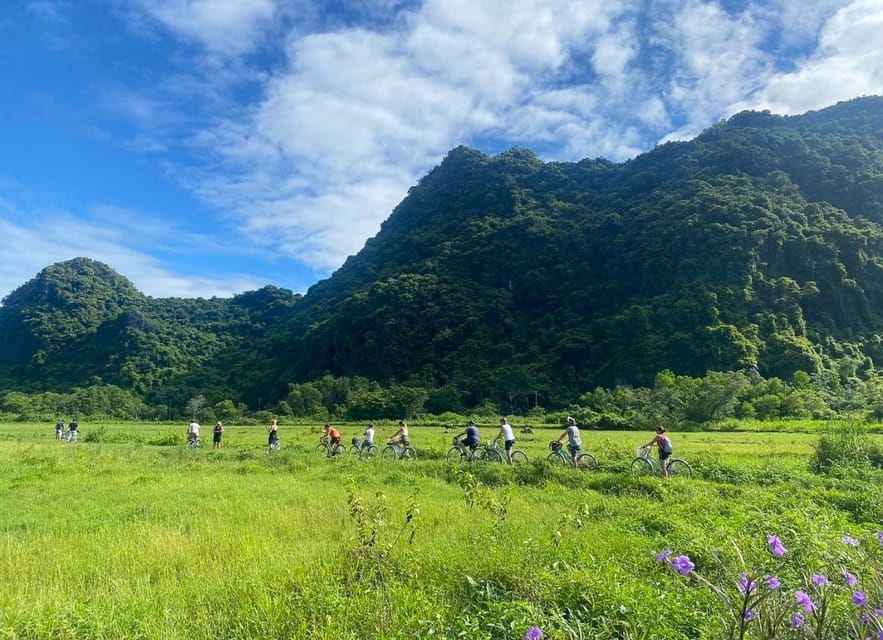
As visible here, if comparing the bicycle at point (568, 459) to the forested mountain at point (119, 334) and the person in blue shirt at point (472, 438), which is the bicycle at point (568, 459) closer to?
the person in blue shirt at point (472, 438)

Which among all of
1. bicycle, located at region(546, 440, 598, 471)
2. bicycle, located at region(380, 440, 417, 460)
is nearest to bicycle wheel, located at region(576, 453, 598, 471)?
bicycle, located at region(546, 440, 598, 471)

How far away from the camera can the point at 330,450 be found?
20.4 meters

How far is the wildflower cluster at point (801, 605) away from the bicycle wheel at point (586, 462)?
36.6 ft

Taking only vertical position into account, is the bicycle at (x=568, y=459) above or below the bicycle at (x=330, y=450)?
above

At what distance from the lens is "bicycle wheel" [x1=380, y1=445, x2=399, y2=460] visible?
19.0 metres

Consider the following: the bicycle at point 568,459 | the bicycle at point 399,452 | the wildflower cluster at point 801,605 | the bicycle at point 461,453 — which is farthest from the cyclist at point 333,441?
the wildflower cluster at point 801,605

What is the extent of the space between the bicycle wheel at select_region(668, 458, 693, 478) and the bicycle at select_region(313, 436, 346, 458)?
11793 mm

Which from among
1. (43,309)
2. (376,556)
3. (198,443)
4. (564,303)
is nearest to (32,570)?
(376,556)

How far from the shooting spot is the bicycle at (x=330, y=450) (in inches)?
792

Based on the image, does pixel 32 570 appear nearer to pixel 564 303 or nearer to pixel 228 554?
pixel 228 554

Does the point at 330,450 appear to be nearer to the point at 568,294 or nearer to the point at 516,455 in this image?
the point at 516,455

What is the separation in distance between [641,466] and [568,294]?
250 ft

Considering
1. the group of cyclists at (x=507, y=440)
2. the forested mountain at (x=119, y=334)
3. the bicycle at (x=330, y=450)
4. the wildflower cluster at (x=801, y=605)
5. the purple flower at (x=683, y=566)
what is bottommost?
the bicycle at (x=330, y=450)

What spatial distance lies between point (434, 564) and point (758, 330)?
67839 millimetres
